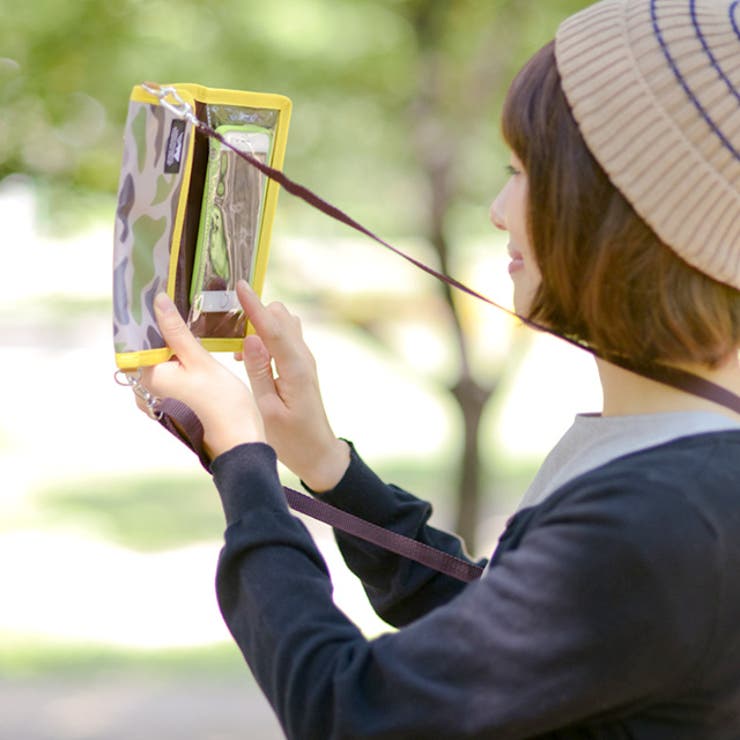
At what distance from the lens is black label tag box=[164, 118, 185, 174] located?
146 centimetres

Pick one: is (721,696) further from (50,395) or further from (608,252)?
(50,395)

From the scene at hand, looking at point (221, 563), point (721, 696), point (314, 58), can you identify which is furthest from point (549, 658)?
point (314, 58)

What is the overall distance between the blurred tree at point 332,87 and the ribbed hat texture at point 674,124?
112 inches

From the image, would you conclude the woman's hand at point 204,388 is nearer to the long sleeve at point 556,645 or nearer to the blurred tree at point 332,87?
the long sleeve at point 556,645

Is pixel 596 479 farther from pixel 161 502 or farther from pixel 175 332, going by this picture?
pixel 161 502

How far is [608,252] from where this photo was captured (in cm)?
128

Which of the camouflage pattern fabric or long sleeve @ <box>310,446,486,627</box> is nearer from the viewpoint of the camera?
the camouflage pattern fabric

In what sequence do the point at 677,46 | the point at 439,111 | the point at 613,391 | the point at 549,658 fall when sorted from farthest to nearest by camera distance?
the point at 439,111
the point at 613,391
the point at 677,46
the point at 549,658

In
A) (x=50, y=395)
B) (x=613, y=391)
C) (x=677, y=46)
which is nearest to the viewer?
(x=677, y=46)

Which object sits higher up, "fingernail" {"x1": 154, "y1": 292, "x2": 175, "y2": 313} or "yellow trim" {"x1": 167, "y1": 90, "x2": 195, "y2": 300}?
"yellow trim" {"x1": 167, "y1": 90, "x2": 195, "y2": 300}

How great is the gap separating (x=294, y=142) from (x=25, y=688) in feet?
8.92

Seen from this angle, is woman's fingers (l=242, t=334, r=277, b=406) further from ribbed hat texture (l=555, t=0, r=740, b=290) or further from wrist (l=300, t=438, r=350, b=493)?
ribbed hat texture (l=555, t=0, r=740, b=290)

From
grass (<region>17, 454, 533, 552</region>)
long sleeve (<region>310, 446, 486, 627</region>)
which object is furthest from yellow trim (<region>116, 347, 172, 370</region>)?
grass (<region>17, 454, 533, 552</region>)

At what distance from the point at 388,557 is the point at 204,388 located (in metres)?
0.41
